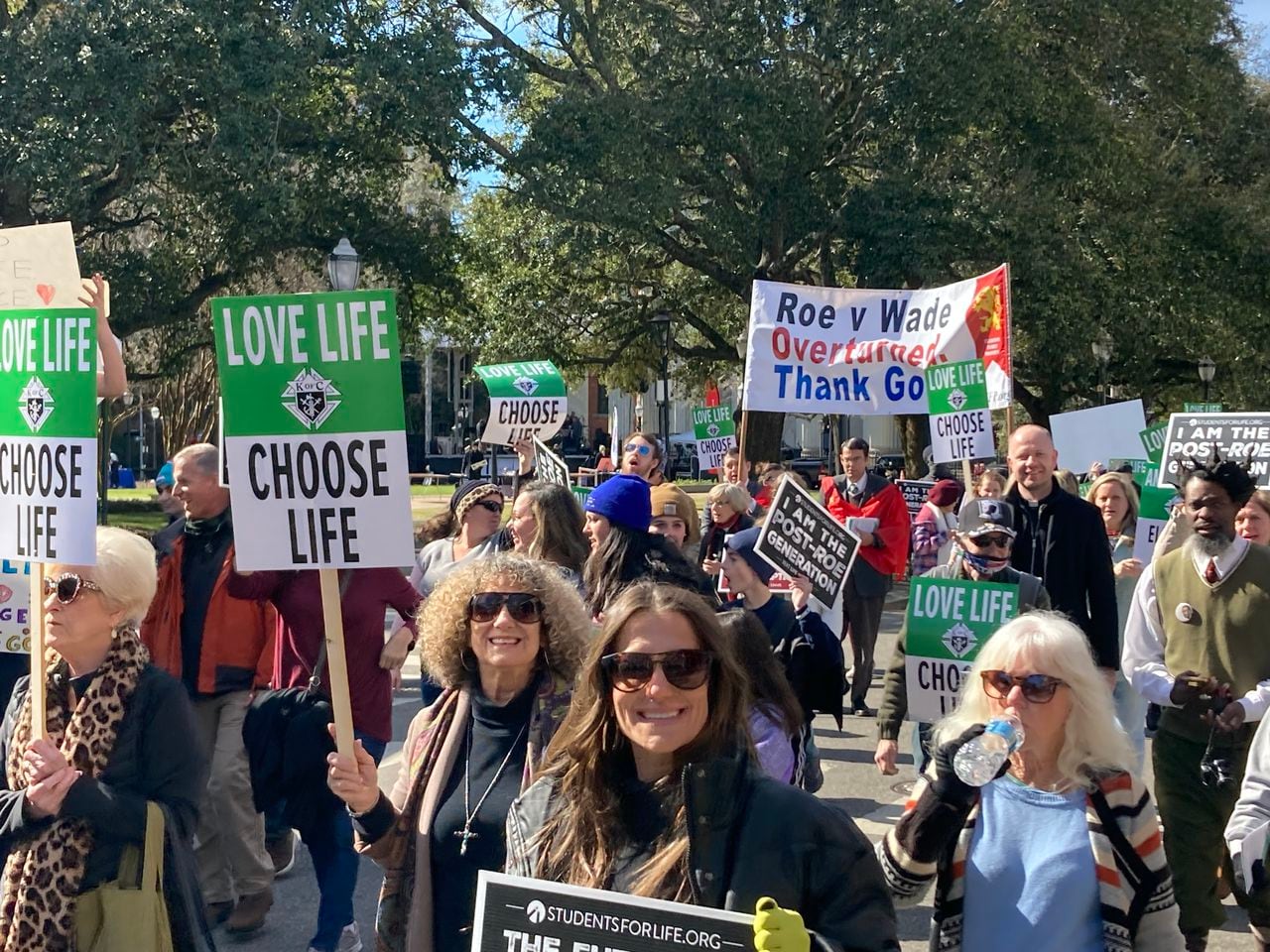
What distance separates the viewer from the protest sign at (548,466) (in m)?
10.2

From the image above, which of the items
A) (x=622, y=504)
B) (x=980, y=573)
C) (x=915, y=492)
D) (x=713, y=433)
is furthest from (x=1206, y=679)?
(x=713, y=433)

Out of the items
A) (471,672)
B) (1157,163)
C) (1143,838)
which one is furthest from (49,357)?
(1157,163)

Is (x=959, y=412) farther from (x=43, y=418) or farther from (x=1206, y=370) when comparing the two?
(x=1206, y=370)

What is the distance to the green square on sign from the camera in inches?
358

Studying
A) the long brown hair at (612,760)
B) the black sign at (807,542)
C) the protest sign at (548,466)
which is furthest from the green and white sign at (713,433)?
the long brown hair at (612,760)

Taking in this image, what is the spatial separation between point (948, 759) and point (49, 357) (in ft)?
8.84

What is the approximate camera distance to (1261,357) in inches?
1131

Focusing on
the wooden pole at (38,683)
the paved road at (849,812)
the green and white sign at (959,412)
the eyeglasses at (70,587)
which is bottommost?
the paved road at (849,812)

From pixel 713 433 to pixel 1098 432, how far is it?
6.37 metres

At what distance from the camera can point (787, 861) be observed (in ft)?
7.56

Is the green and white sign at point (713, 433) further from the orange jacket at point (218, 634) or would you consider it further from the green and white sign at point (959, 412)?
the orange jacket at point (218, 634)

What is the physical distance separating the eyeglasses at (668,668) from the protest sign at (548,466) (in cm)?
725

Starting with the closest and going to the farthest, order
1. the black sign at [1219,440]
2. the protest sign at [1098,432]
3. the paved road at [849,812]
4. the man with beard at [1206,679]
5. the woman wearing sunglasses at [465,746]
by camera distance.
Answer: the woman wearing sunglasses at [465,746] < the man with beard at [1206,679] < the paved road at [849,812] < the black sign at [1219,440] < the protest sign at [1098,432]

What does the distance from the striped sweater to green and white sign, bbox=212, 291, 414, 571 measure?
4.53 feet
